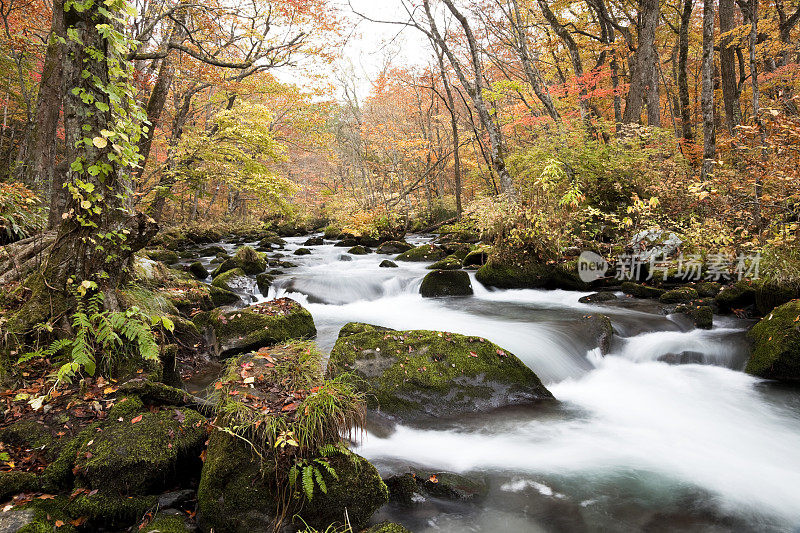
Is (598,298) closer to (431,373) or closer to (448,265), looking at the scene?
(448,265)

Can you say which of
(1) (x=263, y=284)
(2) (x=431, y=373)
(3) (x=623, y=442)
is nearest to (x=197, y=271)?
(1) (x=263, y=284)

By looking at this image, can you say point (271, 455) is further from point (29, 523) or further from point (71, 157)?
point (71, 157)

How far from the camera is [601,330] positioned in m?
6.85

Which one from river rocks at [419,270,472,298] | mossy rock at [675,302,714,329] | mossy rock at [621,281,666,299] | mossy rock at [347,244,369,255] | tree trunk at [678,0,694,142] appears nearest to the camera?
mossy rock at [675,302,714,329]

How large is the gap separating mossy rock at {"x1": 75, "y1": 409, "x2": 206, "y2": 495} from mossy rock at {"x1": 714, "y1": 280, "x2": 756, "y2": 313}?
345 inches

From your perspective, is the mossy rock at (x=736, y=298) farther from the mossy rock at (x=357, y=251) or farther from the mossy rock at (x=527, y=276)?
the mossy rock at (x=357, y=251)

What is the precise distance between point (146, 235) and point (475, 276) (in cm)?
821

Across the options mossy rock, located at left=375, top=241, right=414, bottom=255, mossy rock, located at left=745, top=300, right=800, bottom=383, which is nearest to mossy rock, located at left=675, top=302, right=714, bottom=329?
mossy rock, located at left=745, top=300, right=800, bottom=383

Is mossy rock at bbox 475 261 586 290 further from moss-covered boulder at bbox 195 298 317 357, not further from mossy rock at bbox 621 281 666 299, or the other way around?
moss-covered boulder at bbox 195 298 317 357

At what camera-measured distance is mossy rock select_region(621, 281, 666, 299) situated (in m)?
8.95

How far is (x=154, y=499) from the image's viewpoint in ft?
9.27

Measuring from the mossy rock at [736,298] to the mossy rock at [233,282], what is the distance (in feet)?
32.4

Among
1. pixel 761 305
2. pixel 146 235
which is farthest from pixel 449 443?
pixel 761 305

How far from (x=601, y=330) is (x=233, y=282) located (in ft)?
25.8
